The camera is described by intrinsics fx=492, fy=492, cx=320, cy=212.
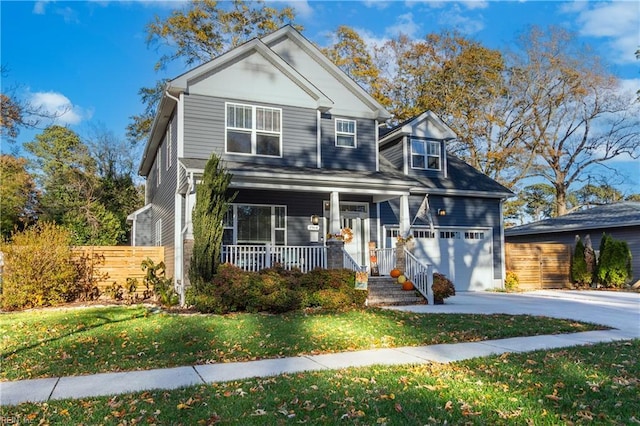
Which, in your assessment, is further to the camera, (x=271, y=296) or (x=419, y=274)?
(x=419, y=274)

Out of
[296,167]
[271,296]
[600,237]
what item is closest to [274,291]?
[271,296]

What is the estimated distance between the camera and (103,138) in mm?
30859

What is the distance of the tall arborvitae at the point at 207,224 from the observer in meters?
11.1

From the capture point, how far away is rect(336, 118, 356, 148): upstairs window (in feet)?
51.6

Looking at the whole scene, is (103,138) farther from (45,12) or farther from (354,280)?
(354,280)

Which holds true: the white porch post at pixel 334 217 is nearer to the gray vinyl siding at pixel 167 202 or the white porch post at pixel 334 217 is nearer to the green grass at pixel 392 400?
the gray vinyl siding at pixel 167 202

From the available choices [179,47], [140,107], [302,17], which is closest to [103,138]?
[140,107]

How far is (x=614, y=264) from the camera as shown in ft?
61.0

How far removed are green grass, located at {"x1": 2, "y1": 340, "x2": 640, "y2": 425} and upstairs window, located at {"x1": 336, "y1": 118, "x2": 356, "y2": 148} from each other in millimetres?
10800

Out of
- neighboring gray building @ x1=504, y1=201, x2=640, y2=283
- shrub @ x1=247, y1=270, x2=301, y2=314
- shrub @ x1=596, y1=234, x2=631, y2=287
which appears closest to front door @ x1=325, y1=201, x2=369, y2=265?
shrub @ x1=247, y1=270, x2=301, y2=314

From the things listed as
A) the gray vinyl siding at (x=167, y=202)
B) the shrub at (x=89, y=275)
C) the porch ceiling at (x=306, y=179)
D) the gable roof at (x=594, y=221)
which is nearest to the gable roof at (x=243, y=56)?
the gray vinyl siding at (x=167, y=202)

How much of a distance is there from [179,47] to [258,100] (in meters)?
15.0

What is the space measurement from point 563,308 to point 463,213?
659cm

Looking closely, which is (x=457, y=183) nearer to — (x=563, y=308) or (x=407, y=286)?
(x=407, y=286)
